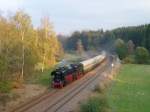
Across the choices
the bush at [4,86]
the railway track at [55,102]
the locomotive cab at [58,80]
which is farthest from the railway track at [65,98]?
the bush at [4,86]

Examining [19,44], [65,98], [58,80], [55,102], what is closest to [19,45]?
[19,44]

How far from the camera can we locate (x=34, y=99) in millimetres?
37156

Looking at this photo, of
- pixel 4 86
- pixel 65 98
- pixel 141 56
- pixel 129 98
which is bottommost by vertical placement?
pixel 141 56

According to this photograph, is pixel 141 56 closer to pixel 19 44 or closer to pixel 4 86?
pixel 19 44

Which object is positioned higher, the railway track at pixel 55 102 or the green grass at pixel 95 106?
the green grass at pixel 95 106

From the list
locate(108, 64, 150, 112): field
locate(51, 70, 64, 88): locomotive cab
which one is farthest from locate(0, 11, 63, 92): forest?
locate(108, 64, 150, 112): field

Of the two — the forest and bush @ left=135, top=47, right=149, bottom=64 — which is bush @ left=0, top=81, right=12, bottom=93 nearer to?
the forest

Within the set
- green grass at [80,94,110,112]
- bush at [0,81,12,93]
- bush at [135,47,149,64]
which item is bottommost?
bush at [135,47,149,64]

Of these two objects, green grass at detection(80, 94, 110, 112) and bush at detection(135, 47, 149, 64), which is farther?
bush at detection(135, 47, 149, 64)

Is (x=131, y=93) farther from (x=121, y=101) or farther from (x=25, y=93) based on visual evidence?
(x=25, y=93)

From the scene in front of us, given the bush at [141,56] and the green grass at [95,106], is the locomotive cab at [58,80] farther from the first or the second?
the bush at [141,56]

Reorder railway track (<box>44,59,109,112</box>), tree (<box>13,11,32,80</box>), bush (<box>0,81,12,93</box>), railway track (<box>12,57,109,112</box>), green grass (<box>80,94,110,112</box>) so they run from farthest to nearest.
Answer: tree (<box>13,11,32,80</box>) → bush (<box>0,81,12,93</box>) → railway track (<box>44,59,109,112</box>) → railway track (<box>12,57,109,112</box>) → green grass (<box>80,94,110,112</box>)

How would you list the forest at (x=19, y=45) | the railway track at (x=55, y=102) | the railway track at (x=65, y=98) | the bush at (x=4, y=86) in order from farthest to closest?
the forest at (x=19, y=45) < the bush at (x=4, y=86) < the railway track at (x=65, y=98) < the railway track at (x=55, y=102)

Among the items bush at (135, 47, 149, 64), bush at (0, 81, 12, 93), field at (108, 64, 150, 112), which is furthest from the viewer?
bush at (135, 47, 149, 64)
